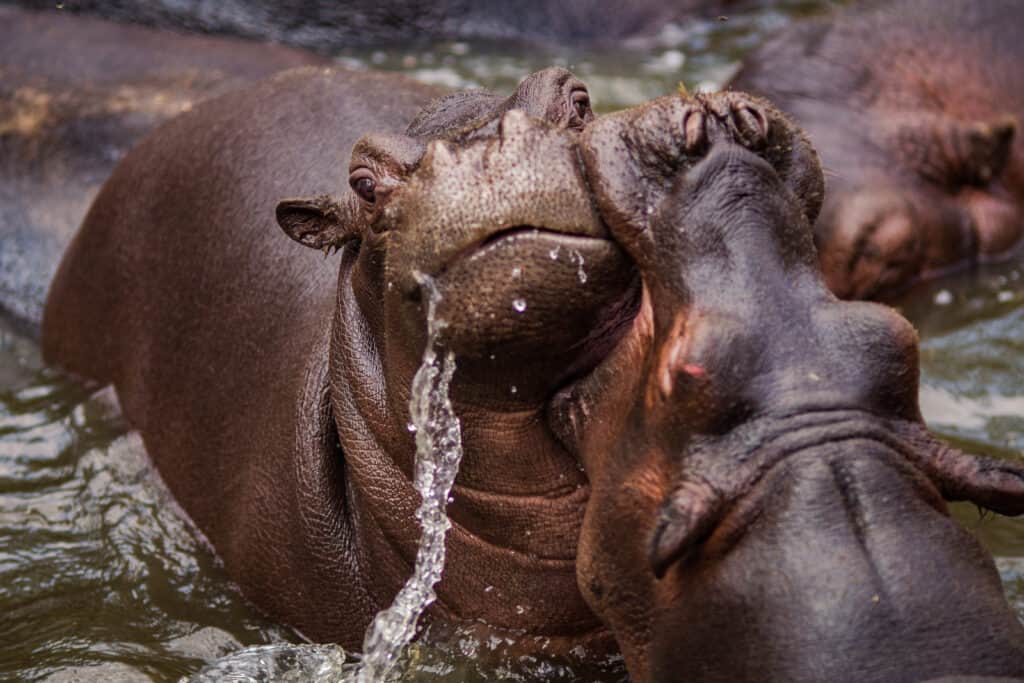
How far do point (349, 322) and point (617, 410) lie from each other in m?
0.86

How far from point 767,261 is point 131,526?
7.56 feet

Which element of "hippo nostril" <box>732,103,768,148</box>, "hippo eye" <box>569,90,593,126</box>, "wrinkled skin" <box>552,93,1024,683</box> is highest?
"hippo nostril" <box>732,103,768,148</box>

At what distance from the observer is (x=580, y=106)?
2557mm

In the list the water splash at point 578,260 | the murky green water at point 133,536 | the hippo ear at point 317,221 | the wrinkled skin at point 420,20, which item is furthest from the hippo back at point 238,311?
the wrinkled skin at point 420,20

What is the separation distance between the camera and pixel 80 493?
3.95 m

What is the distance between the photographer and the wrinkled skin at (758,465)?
1.84 meters

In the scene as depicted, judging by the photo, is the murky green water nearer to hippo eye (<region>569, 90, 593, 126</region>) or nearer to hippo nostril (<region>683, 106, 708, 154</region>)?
hippo nostril (<region>683, 106, 708, 154</region>)

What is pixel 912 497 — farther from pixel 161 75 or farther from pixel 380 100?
pixel 161 75

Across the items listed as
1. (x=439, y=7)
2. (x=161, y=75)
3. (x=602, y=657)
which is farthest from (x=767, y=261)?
(x=439, y=7)

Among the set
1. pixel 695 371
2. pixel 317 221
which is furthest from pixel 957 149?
pixel 695 371

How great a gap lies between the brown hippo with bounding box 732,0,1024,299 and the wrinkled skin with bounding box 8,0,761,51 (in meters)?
1.35

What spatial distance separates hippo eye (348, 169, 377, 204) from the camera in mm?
2459

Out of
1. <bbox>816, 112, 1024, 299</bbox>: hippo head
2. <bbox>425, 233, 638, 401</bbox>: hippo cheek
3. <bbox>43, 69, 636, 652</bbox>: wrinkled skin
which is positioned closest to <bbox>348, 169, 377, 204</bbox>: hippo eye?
<bbox>43, 69, 636, 652</bbox>: wrinkled skin

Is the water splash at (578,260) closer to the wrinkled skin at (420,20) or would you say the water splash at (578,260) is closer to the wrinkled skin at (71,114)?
the wrinkled skin at (71,114)
